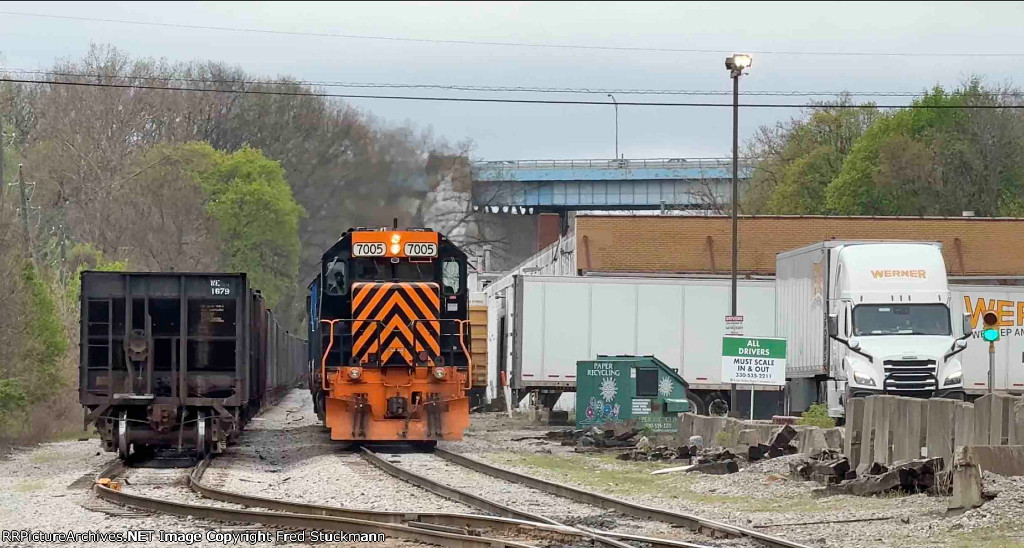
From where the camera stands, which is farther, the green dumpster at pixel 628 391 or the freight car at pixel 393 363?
the green dumpster at pixel 628 391

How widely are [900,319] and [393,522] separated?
16.8m

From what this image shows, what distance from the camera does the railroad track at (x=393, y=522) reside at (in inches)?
452

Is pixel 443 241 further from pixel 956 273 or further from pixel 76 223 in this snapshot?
pixel 76 223

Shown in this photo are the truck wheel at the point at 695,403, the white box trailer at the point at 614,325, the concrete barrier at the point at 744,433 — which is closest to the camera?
the concrete barrier at the point at 744,433

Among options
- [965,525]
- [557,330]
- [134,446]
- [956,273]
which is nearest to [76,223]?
[557,330]

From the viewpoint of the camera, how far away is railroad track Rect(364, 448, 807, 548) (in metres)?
11.7

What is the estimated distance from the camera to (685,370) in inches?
1427

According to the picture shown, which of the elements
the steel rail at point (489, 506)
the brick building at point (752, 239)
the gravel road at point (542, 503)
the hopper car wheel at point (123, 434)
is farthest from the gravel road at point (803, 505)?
the brick building at point (752, 239)

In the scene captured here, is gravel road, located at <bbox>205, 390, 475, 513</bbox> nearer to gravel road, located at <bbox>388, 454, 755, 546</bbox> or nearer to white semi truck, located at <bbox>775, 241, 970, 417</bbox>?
gravel road, located at <bbox>388, 454, 755, 546</bbox>

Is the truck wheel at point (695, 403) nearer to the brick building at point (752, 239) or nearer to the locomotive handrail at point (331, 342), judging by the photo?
the locomotive handrail at point (331, 342)

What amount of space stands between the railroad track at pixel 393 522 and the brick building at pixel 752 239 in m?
33.6

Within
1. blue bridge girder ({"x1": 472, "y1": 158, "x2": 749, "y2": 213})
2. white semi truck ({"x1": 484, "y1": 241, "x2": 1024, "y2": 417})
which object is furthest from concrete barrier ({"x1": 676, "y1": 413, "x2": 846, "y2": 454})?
blue bridge girder ({"x1": 472, "y1": 158, "x2": 749, "y2": 213})

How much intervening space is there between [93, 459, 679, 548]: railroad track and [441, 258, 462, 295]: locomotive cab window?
29.0 feet

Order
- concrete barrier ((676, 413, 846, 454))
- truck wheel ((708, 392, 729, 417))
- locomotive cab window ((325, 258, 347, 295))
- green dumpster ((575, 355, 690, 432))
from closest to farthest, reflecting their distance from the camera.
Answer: concrete barrier ((676, 413, 846, 454)) < locomotive cab window ((325, 258, 347, 295)) < green dumpster ((575, 355, 690, 432)) < truck wheel ((708, 392, 729, 417))
